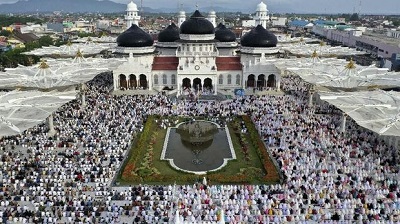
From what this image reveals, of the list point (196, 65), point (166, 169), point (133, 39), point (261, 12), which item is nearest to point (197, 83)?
point (196, 65)

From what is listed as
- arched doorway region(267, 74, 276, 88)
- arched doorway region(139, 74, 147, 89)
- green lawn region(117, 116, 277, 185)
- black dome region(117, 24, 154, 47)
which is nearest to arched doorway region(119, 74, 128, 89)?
arched doorway region(139, 74, 147, 89)

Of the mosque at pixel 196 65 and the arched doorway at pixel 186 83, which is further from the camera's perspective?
the arched doorway at pixel 186 83

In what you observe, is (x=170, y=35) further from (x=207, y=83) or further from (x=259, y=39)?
(x=259, y=39)

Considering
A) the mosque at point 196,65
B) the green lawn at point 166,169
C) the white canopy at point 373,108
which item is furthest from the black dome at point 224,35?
the green lawn at point 166,169

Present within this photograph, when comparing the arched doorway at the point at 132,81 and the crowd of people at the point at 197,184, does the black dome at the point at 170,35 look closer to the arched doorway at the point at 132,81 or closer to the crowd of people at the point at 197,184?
the arched doorway at the point at 132,81

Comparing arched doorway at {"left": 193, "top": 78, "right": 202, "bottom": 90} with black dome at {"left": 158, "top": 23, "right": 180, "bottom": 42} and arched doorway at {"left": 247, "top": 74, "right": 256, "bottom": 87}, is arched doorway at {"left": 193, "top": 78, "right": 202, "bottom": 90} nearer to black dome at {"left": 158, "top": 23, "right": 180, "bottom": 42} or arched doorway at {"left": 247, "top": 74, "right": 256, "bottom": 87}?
arched doorway at {"left": 247, "top": 74, "right": 256, "bottom": 87}

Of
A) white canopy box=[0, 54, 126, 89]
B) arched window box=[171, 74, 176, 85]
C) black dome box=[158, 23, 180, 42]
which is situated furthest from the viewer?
black dome box=[158, 23, 180, 42]
